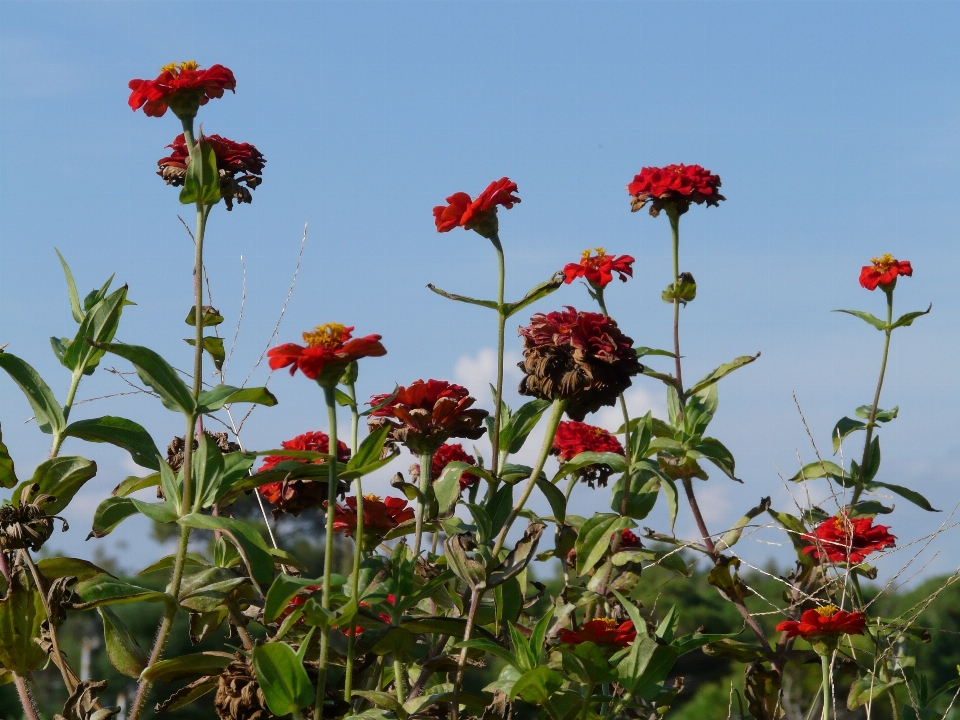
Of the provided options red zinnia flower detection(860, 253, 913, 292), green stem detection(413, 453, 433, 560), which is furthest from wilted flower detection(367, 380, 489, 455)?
red zinnia flower detection(860, 253, 913, 292)

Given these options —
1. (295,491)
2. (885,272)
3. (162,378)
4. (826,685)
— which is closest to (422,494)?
(295,491)

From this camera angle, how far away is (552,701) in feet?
5.62

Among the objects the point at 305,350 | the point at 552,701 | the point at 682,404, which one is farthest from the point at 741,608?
the point at 305,350

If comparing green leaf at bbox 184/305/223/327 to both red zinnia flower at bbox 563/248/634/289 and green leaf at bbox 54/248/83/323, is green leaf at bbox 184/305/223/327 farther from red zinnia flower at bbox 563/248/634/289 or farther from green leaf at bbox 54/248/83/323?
red zinnia flower at bbox 563/248/634/289

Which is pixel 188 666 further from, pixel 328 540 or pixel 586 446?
pixel 586 446

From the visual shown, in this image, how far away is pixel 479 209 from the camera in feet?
6.04

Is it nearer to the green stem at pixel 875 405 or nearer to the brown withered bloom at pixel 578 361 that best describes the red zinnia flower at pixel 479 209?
the brown withered bloom at pixel 578 361

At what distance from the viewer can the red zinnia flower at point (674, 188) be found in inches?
106

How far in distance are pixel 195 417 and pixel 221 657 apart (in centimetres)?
37

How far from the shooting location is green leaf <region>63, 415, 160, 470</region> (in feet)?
5.63

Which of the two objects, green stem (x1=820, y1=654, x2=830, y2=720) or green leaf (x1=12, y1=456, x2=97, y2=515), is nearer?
green leaf (x1=12, y1=456, x2=97, y2=515)

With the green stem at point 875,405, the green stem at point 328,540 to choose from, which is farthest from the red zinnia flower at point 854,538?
the green stem at point 328,540

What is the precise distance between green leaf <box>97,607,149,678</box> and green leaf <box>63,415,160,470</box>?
0.82 feet

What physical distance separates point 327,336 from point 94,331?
53cm
